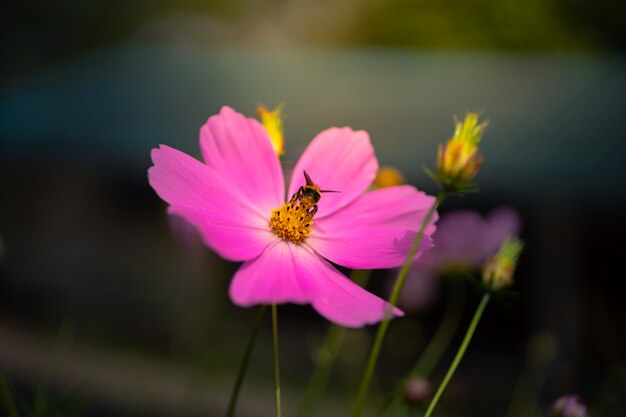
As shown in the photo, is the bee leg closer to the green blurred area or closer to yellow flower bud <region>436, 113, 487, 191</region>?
yellow flower bud <region>436, 113, 487, 191</region>

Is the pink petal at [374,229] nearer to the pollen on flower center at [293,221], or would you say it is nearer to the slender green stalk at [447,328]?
the pollen on flower center at [293,221]

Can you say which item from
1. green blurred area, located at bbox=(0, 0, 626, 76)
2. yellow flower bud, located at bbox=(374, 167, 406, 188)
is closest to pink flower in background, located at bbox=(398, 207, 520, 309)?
yellow flower bud, located at bbox=(374, 167, 406, 188)

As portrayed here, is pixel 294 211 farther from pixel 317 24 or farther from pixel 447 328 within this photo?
pixel 317 24

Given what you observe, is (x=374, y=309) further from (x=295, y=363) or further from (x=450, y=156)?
(x=295, y=363)

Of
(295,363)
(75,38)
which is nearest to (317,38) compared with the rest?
(75,38)

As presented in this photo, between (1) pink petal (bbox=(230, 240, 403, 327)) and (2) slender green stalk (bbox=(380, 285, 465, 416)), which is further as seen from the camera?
(2) slender green stalk (bbox=(380, 285, 465, 416))

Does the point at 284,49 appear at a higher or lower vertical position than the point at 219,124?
higher

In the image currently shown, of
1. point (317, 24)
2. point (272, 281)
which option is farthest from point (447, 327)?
point (317, 24)
